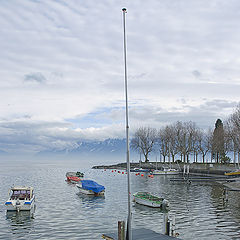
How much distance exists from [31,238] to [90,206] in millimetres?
17447

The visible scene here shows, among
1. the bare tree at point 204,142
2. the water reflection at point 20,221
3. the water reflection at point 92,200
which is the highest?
the bare tree at point 204,142

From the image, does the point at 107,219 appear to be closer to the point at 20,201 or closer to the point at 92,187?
the point at 20,201

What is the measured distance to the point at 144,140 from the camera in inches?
6112

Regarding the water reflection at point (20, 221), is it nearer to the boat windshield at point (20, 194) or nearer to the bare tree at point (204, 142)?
the boat windshield at point (20, 194)

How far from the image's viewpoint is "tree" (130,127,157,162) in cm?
15460

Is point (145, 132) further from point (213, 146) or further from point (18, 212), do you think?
point (18, 212)

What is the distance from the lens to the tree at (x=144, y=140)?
154600mm

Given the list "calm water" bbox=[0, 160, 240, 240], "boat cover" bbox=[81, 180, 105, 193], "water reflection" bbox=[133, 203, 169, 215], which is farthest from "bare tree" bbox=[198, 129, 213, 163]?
"water reflection" bbox=[133, 203, 169, 215]

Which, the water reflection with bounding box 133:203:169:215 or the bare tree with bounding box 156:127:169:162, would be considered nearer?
the water reflection with bounding box 133:203:169:215

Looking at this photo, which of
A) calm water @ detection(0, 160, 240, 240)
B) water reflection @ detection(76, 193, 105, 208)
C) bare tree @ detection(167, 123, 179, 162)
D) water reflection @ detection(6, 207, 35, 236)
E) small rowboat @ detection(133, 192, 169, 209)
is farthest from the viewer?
bare tree @ detection(167, 123, 179, 162)

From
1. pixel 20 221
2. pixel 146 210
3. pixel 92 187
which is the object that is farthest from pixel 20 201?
pixel 92 187

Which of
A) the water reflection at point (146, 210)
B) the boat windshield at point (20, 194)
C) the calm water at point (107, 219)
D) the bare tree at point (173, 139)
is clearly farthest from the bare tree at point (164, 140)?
the boat windshield at point (20, 194)

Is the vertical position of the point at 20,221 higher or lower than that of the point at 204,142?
lower

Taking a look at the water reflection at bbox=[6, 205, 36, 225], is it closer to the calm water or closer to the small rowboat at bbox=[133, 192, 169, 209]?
the calm water
